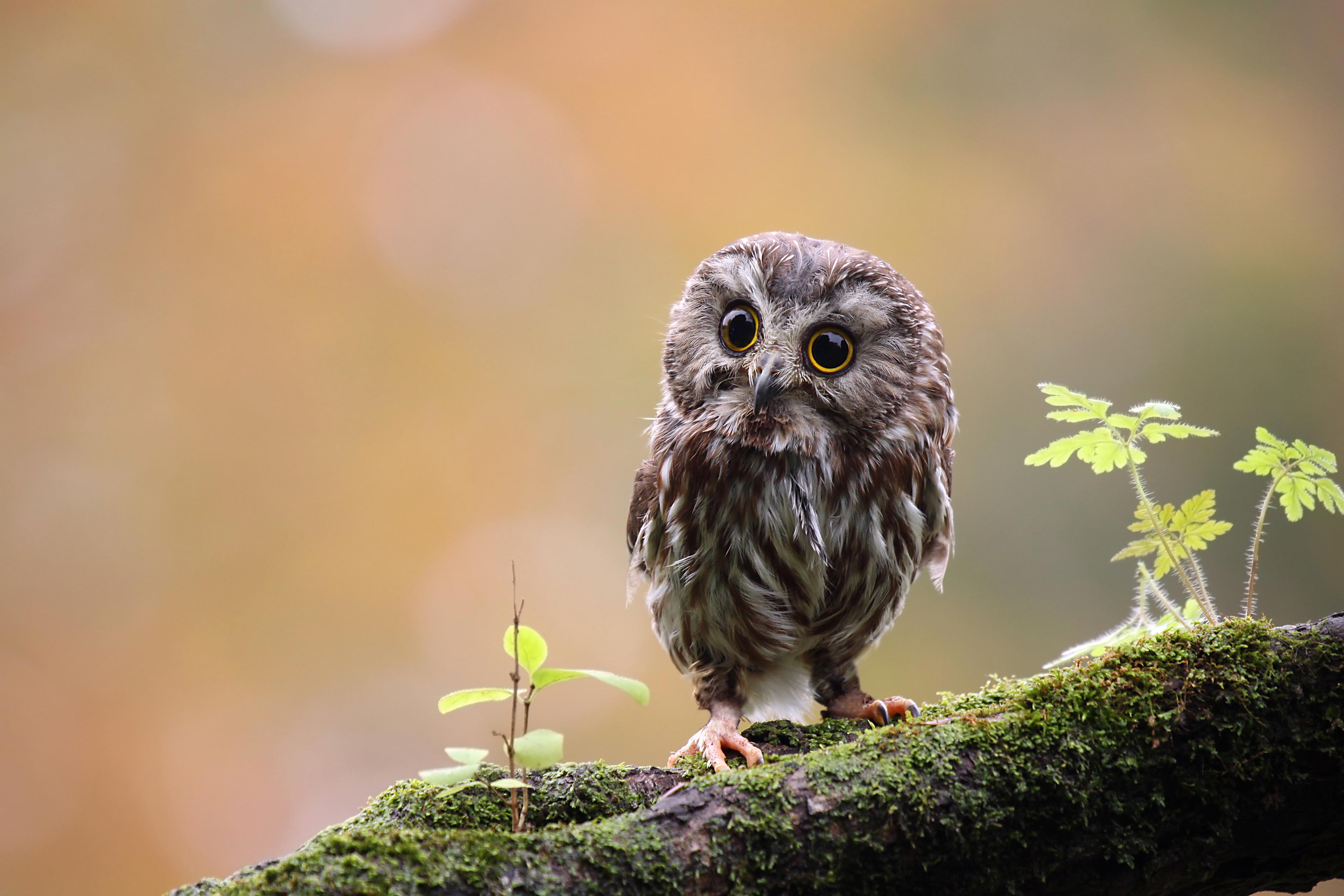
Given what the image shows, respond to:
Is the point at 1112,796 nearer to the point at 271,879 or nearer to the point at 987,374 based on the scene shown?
the point at 271,879

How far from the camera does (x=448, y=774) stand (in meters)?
1.32

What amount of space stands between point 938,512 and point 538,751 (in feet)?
3.92

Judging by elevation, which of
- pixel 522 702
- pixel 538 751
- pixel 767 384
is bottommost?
pixel 538 751

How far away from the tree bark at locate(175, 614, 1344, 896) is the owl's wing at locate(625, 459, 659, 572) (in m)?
0.76

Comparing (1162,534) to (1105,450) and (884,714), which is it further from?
(884,714)

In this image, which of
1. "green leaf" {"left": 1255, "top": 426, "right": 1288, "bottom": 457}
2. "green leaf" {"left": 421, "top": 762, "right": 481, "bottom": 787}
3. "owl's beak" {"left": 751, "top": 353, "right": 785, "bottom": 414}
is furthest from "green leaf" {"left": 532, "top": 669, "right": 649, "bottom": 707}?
"green leaf" {"left": 1255, "top": 426, "right": 1288, "bottom": 457}

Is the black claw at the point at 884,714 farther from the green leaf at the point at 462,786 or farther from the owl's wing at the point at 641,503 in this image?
the green leaf at the point at 462,786

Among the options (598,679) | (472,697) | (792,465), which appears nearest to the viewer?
(598,679)

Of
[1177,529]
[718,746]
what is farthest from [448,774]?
[1177,529]

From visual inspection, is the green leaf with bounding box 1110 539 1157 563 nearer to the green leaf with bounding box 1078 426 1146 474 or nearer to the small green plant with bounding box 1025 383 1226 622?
the small green plant with bounding box 1025 383 1226 622

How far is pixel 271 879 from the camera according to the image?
1.10 meters

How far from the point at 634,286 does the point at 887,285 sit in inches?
108

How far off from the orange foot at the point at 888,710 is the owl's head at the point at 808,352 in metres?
0.58

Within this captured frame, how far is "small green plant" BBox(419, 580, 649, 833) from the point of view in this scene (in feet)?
4.22
